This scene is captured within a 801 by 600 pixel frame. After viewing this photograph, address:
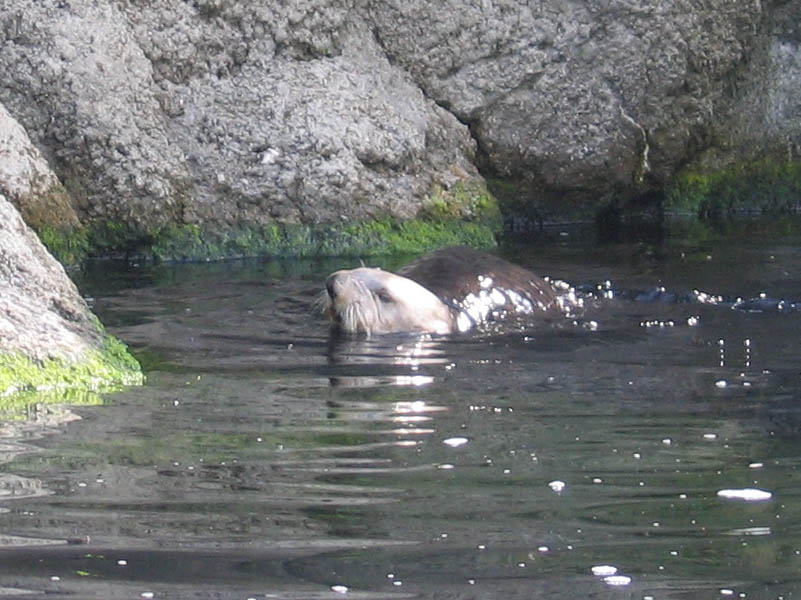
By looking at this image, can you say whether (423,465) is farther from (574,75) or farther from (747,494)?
(574,75)

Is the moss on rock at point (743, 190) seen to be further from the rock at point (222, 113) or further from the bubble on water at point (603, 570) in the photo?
the bubble on water at point (603, 570)

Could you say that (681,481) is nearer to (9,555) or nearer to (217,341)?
(9,555)

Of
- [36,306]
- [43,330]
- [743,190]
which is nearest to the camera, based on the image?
[43,330]

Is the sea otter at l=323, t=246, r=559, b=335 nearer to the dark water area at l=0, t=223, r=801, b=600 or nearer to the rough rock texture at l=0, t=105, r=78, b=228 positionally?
the dark water area at l=0, t=223, r=801, b=600

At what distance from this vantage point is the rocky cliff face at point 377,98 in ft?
33.5

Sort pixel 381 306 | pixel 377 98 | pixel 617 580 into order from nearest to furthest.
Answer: pixel 617 580 < pixel 381 306 < pixel 377 98

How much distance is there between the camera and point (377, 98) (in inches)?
444

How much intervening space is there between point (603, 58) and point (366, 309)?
4557mm

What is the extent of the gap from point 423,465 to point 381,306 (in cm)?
340

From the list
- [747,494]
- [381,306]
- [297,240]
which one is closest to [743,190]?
[297,240]

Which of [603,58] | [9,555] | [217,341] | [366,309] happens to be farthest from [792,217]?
[9,555]

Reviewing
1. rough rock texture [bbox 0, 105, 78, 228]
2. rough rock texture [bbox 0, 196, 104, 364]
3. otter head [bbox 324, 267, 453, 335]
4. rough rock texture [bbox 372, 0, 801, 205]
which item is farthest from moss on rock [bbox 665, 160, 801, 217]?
rough rock texture [bbox 0, 196, 104, 364]

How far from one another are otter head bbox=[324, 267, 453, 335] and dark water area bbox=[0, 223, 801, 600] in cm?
16

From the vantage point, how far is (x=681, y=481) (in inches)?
183
